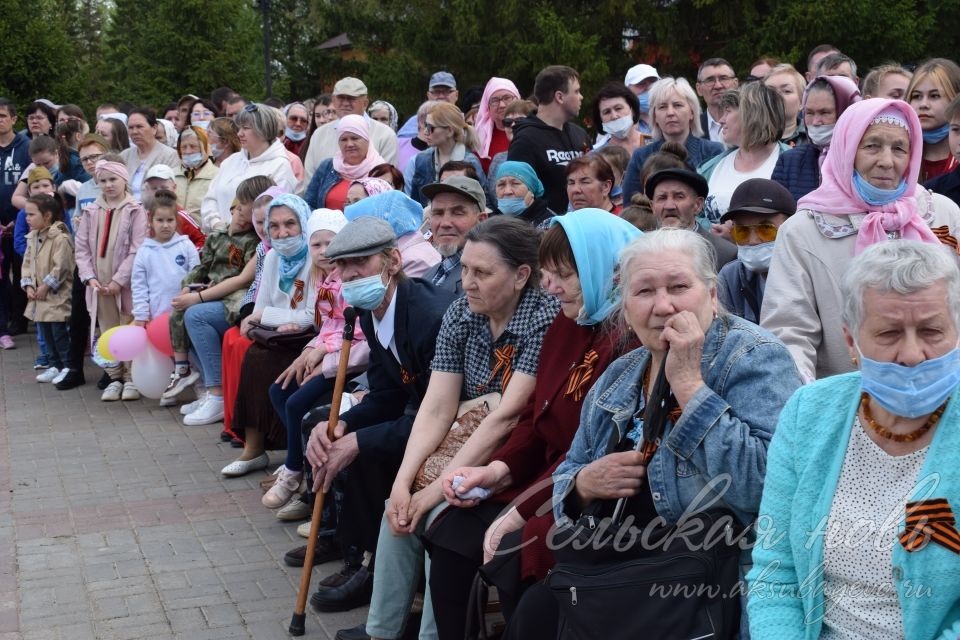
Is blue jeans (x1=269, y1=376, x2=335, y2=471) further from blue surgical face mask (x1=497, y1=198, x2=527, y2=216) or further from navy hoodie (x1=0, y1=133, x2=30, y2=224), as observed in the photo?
navy hoodie (x1=0, y1=133, x2=30, y2=224)

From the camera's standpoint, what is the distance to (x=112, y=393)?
9.56 meters

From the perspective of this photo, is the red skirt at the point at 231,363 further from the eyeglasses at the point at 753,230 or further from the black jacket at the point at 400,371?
the eyeglasses at the point at 753,230

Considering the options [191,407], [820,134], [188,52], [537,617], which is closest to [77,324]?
[191,407]

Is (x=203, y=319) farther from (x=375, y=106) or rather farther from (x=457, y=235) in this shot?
(x=375, y=106)

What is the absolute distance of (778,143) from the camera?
19.4 ft

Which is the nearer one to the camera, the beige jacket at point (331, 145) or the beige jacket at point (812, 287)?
the beige jacket at point (812, 287)

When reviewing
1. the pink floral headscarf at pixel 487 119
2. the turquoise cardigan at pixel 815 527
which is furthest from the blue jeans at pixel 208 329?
the turquoise cardigan at pixel 815 527

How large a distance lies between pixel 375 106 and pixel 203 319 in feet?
13.5

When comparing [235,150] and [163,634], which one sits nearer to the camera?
[163,634]

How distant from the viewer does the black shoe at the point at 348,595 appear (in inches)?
199

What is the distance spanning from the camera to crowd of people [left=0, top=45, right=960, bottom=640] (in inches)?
103

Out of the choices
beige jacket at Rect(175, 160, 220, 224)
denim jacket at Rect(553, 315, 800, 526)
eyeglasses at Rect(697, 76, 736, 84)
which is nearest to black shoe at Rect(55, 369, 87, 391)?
beige jacket at Rect(175, 160, 220, 224)

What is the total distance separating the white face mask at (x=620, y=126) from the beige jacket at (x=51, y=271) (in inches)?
215

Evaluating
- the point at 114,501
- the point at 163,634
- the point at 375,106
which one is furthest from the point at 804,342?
the point at 375,106
